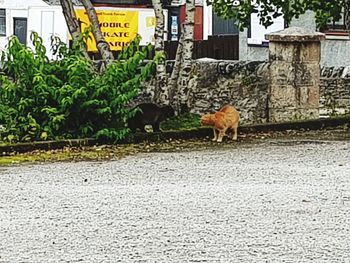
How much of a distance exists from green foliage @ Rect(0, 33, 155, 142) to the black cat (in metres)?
0.27

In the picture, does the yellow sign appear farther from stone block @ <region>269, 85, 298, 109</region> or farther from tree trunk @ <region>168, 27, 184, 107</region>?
stone block @ <region>269, 85, 298, 109</region>

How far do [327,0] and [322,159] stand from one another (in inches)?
232

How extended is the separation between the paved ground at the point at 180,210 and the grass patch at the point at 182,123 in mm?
2998

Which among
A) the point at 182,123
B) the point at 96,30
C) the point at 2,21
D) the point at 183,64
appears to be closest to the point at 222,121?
the point at 182,123

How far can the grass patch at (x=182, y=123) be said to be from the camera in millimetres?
16312

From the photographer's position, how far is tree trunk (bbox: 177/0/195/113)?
16.7 meters

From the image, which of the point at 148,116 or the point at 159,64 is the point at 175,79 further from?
the point at 148,116

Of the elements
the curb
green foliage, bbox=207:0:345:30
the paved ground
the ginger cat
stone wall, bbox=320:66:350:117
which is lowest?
the paved ground

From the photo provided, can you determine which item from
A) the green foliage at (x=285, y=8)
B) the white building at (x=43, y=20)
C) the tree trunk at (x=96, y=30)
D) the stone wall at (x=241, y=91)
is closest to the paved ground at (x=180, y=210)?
the stone wall at (x=241, y=91)

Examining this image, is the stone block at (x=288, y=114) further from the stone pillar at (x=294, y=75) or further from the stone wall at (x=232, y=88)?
the stone wall at (x=232, y=88)

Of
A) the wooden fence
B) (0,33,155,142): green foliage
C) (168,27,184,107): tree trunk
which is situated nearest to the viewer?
(0,33,155,142): green foliage

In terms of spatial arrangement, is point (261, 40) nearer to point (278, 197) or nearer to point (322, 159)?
point (322, 159)

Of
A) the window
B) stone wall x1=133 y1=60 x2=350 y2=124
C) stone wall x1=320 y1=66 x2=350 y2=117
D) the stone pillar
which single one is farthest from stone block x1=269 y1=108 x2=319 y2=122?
the window

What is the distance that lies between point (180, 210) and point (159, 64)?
7985 millimetres
